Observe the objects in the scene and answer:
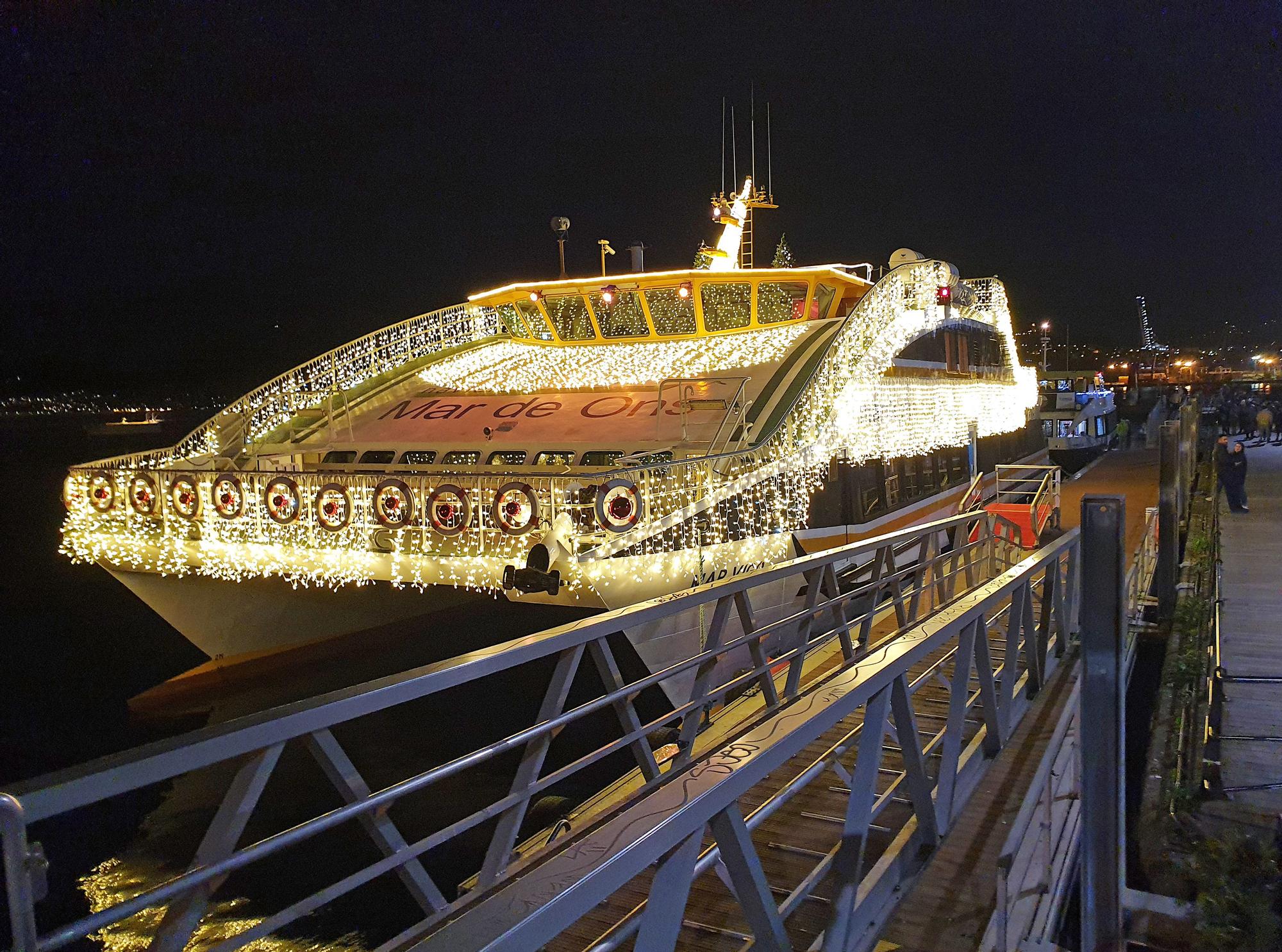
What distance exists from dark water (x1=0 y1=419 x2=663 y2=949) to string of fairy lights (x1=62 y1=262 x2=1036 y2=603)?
5.00 feet

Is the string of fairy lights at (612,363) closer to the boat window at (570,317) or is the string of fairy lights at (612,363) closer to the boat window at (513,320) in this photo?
the boat window at (570,317)

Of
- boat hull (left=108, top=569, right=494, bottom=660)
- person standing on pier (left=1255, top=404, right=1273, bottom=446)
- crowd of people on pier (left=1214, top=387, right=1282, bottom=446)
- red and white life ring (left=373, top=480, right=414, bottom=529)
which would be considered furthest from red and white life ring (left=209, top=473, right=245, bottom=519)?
person standing on pier (left=1255, top=404, right=1273, bottom=446)

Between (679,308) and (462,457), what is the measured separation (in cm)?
420

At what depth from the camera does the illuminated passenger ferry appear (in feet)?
26.7

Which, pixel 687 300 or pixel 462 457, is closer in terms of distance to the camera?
pixel 462 457

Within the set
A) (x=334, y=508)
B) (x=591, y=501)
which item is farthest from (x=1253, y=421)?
(x=334, y=508)

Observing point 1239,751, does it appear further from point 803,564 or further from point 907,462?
point 907,462

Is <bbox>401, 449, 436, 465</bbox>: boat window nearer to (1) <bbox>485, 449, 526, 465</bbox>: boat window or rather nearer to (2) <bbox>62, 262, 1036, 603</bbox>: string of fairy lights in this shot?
(1) <bbox>485, 449, 526, 465</bbox>: boat window

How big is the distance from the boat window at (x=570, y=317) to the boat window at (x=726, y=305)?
1.85 metres

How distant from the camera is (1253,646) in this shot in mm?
10664

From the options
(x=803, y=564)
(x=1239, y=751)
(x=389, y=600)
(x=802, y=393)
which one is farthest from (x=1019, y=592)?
(x=389, y=600)

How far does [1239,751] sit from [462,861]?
681 centimetres

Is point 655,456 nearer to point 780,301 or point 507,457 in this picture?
point 507,457

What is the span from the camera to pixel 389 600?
1003 cm
